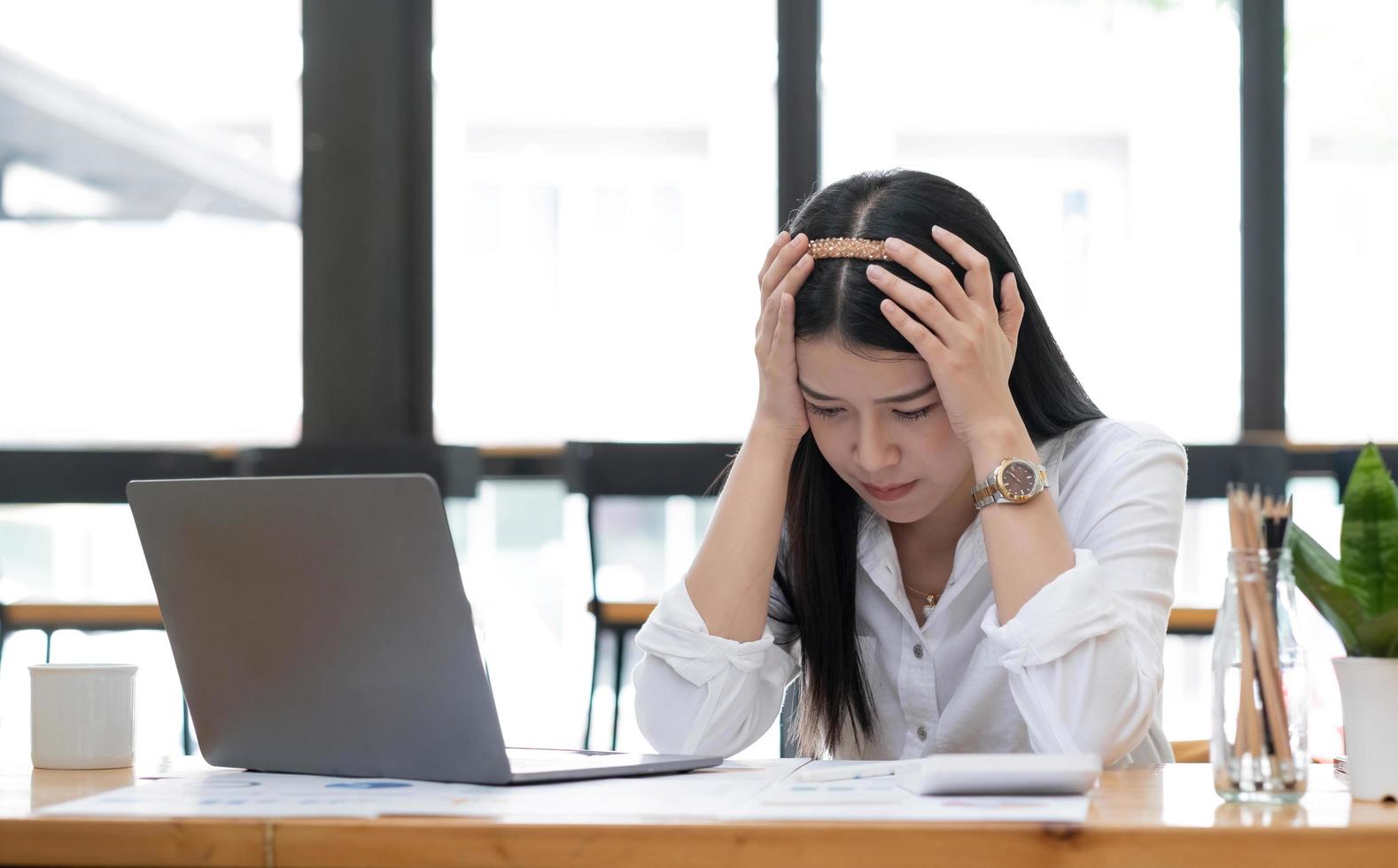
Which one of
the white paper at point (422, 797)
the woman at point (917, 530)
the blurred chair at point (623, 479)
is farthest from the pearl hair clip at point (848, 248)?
the blurred chair at point (623, 479)

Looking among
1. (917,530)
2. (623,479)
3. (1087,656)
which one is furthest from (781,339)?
(623,479)

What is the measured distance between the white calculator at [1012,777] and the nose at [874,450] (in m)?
0.44

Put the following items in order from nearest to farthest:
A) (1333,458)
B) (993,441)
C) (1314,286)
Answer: (993,441) → (1333,458) → (1314,286)

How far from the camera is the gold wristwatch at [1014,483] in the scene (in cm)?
111

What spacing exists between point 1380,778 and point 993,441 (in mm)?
426

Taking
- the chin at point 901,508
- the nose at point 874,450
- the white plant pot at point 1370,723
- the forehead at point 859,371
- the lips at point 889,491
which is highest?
the forehead at point 859,371

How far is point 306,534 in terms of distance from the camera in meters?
0.88

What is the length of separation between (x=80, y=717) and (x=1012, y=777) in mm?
666

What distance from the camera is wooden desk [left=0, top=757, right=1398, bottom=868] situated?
2.24 ft

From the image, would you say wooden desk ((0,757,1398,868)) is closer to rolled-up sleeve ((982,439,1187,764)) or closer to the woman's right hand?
rolled-up sleeve ((982,439,1187,764))

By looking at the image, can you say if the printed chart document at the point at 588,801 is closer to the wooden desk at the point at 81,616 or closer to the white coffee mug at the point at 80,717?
the white coffee mug at the point at 80,717

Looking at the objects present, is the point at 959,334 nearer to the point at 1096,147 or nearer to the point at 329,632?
the point at 329,632

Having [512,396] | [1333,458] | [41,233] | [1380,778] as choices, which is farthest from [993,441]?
[41,233]

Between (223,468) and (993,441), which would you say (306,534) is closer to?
(993,441)
